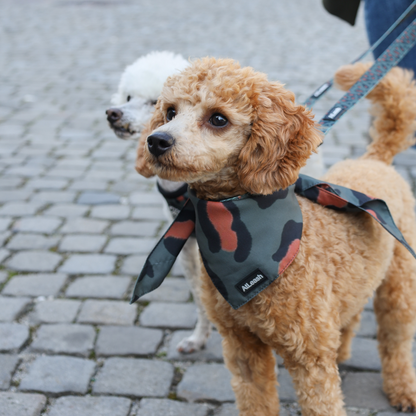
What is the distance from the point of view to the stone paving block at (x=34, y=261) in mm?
3723

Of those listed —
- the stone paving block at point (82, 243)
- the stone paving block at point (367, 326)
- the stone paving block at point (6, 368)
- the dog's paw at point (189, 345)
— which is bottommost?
the stone paving block at point (82, 243)

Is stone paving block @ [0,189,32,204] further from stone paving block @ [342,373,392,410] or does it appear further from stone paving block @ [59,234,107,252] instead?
stone paving block @ [342,373,392,410]

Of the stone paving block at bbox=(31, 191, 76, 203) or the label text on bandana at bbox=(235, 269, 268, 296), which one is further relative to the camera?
the stone paving block at bbox=(31, 191, 76, 203)

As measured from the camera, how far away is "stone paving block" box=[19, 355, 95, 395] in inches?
104

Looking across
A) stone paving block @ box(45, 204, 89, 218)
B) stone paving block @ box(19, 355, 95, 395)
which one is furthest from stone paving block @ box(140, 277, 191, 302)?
stone paving block @ box(45, 204, 89, 218)

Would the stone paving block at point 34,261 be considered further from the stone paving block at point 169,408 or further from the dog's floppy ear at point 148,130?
the dog's floppy ear at point 148,130

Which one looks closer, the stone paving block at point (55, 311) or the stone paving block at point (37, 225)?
the stone paving block at point (55, 311)

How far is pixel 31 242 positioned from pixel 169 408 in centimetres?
213

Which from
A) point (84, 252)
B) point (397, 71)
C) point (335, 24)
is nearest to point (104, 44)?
point (335, 24)

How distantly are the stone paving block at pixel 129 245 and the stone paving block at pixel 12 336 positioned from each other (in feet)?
3.50

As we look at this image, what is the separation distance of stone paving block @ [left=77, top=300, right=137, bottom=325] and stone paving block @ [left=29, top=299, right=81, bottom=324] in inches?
2.5

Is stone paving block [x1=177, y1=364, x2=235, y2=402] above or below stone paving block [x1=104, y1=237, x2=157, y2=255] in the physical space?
above

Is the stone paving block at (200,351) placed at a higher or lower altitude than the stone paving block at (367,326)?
lower

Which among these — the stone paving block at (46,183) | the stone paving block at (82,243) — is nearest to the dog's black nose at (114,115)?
the stone paving block at (82,243)
